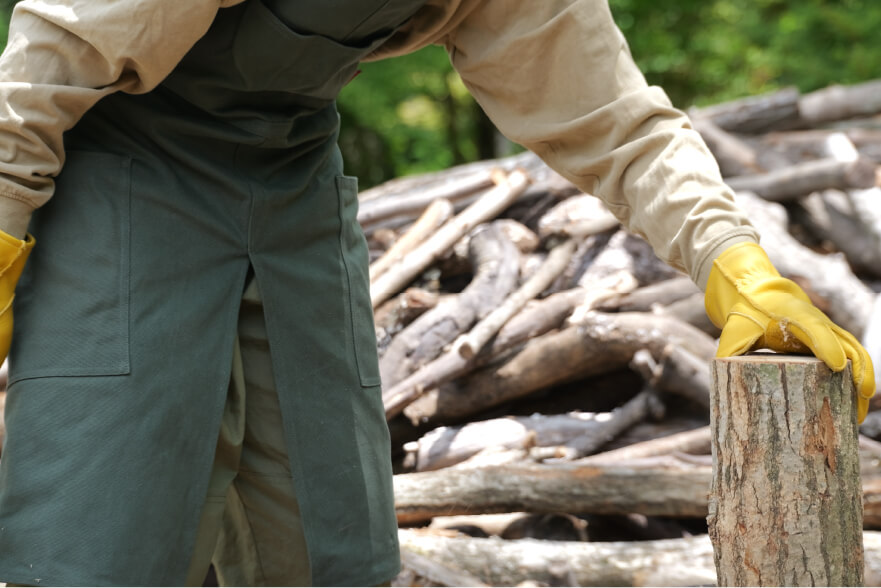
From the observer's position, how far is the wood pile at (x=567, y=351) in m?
2.84

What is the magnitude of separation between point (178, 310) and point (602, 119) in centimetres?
93

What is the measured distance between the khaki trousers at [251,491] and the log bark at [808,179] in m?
3.38

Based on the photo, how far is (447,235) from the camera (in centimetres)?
446

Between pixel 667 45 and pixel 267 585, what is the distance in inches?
382

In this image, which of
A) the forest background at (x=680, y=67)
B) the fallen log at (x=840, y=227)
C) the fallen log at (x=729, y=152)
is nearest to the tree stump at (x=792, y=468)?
the fallen log at (x=840, y=227)

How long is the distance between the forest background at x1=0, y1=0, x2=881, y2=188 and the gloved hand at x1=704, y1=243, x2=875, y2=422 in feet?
24.9

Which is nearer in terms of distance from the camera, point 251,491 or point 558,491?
point 251,491

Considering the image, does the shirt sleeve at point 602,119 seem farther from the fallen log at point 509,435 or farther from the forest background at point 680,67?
the forest background at point 680,67

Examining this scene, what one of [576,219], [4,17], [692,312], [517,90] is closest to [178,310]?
[517,90]

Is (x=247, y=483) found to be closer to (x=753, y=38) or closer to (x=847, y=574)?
(x=847, y=574)

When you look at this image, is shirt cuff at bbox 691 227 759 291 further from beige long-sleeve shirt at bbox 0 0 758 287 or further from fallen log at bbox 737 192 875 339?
fallen log at bbox 737 192 875 339

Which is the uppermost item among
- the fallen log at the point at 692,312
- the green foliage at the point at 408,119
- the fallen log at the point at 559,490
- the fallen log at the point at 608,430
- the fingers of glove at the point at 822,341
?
the green foliage at the point at 408,119

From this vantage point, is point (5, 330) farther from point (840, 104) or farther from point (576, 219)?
point (840, 104)

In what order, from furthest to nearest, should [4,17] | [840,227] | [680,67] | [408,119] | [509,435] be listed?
1. [408,119]
2. [680,67]
3. [4,17]
4. [840,227]
5. [509,435]
